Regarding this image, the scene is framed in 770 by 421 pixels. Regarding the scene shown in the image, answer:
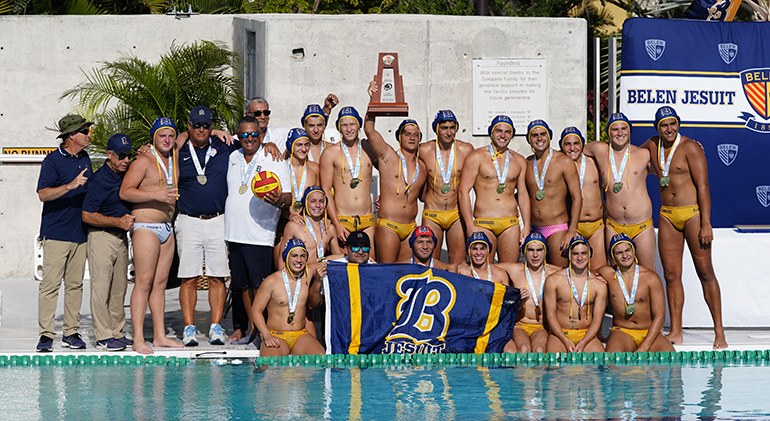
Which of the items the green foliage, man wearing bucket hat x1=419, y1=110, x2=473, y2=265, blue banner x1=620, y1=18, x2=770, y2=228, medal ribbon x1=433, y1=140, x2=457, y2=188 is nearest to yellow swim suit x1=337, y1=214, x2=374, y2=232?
man wearing bucket hat x1=419, y1=110, x2=473, y2=265

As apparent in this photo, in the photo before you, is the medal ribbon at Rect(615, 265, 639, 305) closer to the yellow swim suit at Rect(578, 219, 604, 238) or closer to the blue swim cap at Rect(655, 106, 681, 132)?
the yellow swim suit at Rect(578, 219, 604, 238)

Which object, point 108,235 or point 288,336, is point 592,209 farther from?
point 108,235

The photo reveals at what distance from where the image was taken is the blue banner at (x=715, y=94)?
394 inches

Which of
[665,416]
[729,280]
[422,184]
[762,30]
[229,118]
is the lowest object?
[665,416]

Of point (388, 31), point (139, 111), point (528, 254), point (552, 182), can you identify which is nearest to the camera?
point (528, 254)

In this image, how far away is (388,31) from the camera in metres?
12.4

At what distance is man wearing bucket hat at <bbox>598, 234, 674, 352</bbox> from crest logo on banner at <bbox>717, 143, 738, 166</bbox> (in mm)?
2929

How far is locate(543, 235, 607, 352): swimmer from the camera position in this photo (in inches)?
306

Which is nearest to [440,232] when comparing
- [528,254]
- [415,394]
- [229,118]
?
[528,254]

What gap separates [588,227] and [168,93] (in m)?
5.98

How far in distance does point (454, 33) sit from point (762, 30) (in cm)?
412

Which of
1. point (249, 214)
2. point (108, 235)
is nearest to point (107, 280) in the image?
point (108, 235)

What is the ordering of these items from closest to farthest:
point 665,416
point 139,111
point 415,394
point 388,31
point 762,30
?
1. point 665,416
2. point 415,394
3. point 762,30
4. point 139,111
5. point 388,31

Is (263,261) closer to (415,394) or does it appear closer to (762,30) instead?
(415,394)
